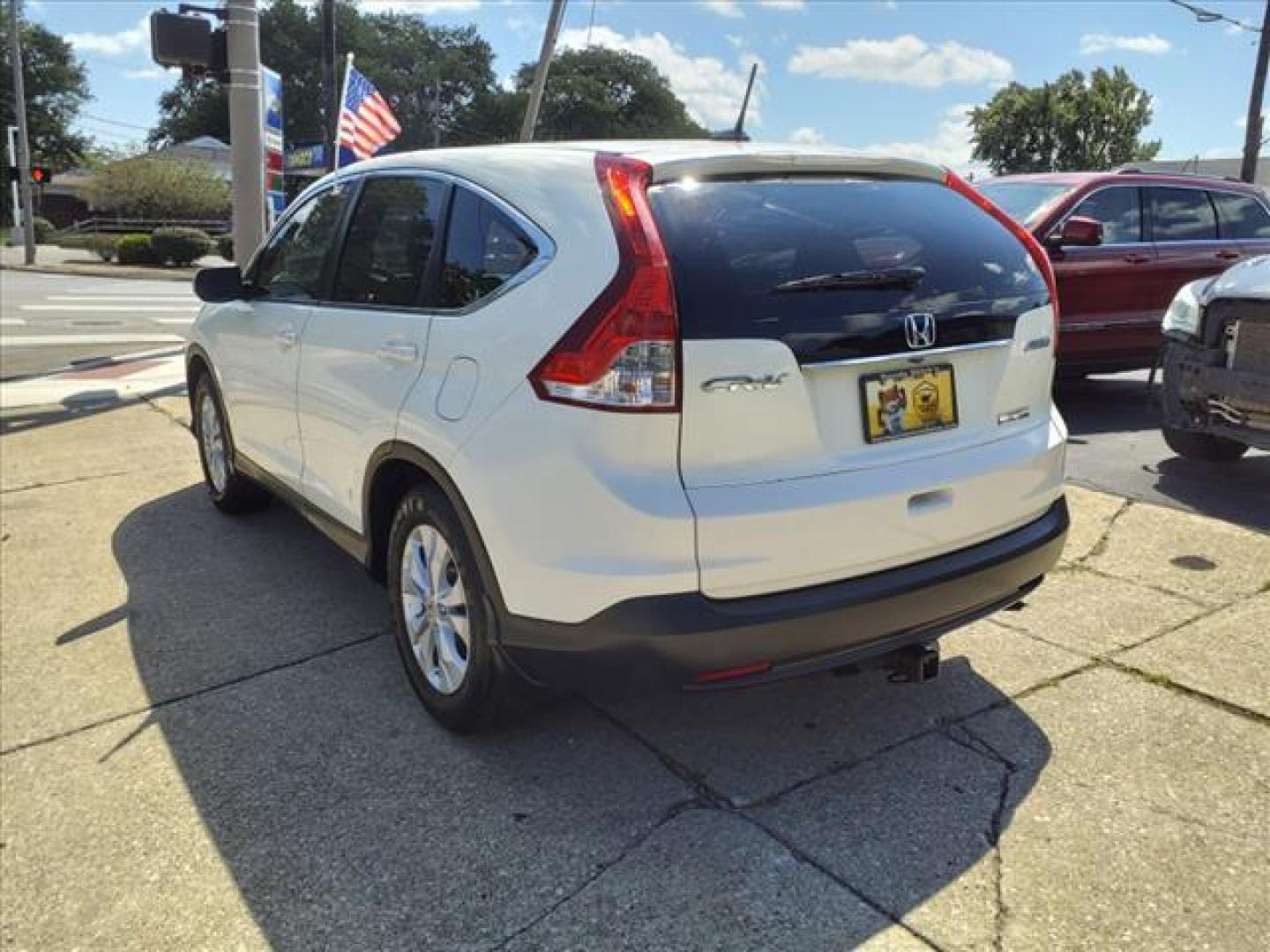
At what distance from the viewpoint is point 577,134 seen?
303 ft

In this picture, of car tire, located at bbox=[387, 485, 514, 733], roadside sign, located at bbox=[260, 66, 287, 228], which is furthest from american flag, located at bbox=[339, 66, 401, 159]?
car tire, located at bbox=[387, 485, 514, 733]

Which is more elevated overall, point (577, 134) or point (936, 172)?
point (577, 134)

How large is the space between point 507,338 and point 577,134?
94859mm

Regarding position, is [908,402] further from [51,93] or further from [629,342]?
[51,93]

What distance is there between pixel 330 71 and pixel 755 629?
11780 millimetres

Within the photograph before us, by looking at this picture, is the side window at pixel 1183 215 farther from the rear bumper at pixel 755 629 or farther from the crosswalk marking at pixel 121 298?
the crosswalk marking at pixel 121 298

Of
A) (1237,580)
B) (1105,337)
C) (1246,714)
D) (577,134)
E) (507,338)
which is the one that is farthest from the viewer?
(577,134)

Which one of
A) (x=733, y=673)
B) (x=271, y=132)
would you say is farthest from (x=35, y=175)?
(x=733, y=673)

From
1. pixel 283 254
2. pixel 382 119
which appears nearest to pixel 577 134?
pixel 382 119

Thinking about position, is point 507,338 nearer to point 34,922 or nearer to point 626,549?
point 626,549

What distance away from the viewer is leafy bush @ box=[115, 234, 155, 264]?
3381cm

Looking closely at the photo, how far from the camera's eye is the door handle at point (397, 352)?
3.02m

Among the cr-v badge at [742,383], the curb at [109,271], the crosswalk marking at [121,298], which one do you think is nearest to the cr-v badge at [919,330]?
the cr-v badge at [742,383]

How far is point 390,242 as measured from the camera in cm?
348
